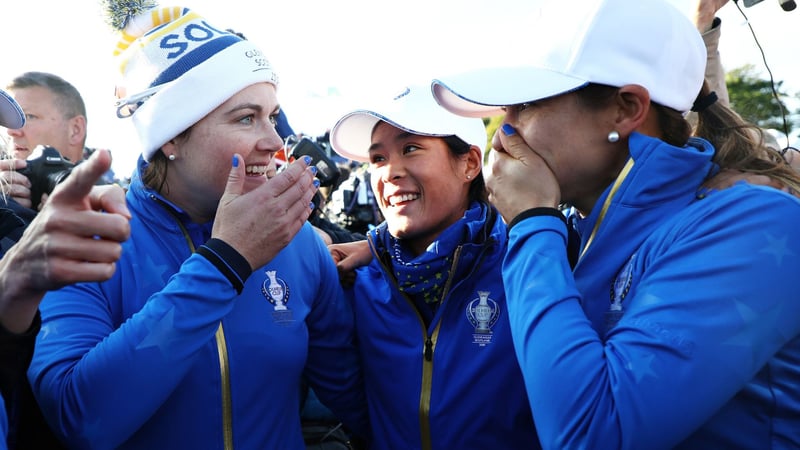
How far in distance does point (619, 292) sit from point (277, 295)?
1.21 metres

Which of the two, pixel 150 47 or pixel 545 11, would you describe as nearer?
pixel 545 11

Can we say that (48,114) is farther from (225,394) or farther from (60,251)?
(60,251)

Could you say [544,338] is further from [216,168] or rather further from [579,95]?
[216,168]

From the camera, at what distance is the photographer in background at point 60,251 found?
1.18 meters

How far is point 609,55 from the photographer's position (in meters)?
1.69

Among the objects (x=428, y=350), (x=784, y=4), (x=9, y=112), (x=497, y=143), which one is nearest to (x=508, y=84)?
(x=497, y=143)

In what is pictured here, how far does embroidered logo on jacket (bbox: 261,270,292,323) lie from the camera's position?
2.17m

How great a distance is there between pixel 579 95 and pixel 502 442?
4.01 feet

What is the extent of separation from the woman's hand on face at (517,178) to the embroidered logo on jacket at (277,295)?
34.6 inches

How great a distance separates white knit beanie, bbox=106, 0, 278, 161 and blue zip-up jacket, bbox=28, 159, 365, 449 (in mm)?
223

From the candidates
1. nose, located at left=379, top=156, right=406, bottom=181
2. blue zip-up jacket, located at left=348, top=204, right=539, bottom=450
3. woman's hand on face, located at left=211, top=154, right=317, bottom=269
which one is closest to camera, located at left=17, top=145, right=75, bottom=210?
woman's hand on face, located at left=211, top=154, right=317, bottom=269

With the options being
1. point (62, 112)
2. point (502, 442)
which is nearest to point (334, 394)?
point (502, 442)

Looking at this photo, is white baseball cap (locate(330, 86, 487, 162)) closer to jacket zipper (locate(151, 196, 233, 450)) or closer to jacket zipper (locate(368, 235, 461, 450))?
jacket zipper (locate(368, 235, 461, 450))

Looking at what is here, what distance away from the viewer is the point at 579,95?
1759 millimetres
